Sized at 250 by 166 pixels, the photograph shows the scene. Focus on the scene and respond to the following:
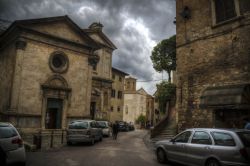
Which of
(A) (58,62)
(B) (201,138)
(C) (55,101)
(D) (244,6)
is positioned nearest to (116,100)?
(A) (58,62)

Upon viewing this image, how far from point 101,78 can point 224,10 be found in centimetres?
2057

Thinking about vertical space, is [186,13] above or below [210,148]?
above

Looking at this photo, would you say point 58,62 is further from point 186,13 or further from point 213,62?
point 213,62

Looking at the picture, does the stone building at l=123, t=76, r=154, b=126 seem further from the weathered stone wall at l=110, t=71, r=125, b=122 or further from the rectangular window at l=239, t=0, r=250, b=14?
the rectangular window at l=239, t=0, r=250, b=14

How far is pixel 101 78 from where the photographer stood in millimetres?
33219

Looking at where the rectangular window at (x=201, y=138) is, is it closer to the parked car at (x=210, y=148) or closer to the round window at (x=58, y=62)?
the parked car at (x=210, y=148)

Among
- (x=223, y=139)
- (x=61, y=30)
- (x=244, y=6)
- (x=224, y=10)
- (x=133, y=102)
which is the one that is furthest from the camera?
(x=133, y=102)

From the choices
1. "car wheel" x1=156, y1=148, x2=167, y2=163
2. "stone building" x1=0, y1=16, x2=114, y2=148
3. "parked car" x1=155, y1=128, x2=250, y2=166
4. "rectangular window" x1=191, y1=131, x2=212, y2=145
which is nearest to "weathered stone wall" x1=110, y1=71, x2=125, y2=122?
"stone building" x1=0, y1=16, x2=114, y2=148

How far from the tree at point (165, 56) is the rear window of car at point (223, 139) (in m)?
30.6

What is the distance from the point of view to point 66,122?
78.5ft

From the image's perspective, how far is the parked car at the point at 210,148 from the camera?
7191mm

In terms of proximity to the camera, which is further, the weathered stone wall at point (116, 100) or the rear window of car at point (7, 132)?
the weathered stone wall at point (116, 100)

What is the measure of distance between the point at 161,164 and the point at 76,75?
685 inches

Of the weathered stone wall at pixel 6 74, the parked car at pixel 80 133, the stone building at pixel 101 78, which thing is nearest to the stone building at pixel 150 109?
the stone building at pixel 101 78
